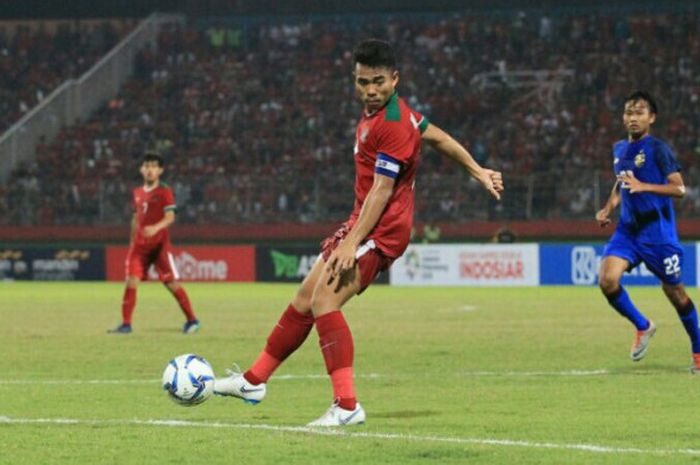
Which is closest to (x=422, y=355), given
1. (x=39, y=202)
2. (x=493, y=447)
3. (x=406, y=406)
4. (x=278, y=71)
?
(x=406, y=406)

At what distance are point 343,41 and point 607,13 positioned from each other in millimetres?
8874

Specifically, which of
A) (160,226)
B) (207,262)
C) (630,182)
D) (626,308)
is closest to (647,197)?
(630,182)

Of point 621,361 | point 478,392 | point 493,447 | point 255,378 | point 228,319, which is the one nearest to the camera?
point 493,447

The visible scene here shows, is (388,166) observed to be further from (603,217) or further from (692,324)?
(692,324)

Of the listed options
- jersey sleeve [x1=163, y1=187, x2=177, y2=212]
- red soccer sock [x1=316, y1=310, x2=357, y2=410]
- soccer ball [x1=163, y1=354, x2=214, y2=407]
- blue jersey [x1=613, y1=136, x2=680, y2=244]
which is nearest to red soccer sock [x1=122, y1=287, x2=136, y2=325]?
jersey sleeve [x1=163, y1=187, x2=177, y2=212]

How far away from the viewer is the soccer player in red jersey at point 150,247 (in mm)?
20359

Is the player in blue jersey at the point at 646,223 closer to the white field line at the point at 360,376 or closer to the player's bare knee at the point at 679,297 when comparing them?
the player's bare knee at the point at 679,297

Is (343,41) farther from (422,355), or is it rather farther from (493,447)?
(493,447)

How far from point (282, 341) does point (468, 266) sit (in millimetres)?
28399

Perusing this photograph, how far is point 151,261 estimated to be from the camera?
2084cm

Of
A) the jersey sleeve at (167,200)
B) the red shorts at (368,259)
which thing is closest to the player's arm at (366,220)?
the red shorts at (368,259)

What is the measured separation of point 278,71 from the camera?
50062 mm

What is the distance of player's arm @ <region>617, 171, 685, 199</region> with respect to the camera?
13297 millimetres

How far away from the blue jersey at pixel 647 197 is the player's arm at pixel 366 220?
17.1 feet
